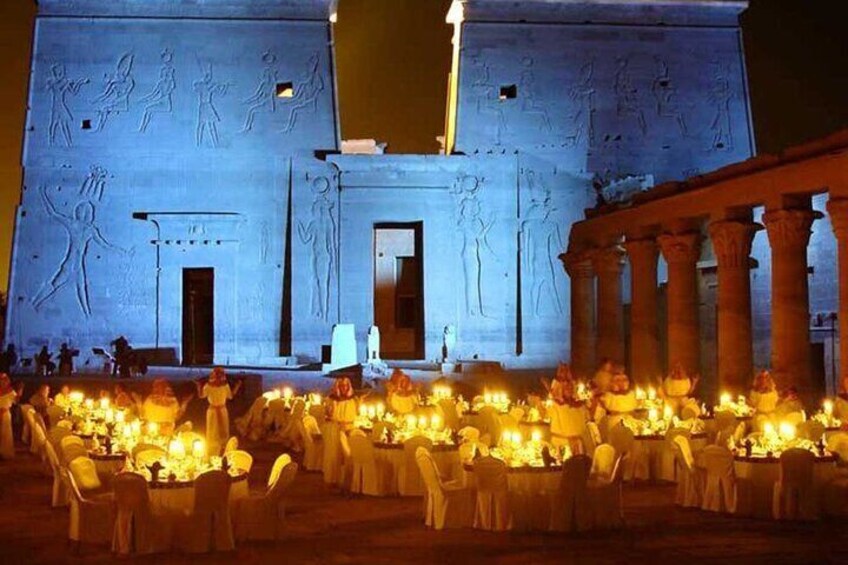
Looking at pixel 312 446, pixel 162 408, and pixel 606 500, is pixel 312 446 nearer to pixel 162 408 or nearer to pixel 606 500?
pixel 162 408

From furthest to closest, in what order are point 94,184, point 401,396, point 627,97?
point 627,97, point 94,184, point 401,396

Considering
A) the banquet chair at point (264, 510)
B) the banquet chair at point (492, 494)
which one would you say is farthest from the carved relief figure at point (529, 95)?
the banquet chair at point (264, 510)

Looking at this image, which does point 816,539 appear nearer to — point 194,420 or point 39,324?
point 194,420

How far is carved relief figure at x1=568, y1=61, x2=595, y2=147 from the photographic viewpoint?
102 ft

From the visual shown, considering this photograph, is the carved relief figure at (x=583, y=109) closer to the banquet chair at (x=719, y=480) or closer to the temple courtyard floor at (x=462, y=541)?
the temple courtyard floor at (x=462, y=541)

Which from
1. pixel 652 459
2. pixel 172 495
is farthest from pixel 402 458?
pixel 172 495

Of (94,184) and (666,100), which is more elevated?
(666,100)

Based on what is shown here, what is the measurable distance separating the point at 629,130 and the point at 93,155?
1612cm

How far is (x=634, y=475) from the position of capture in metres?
13.5

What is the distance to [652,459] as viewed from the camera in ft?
44.7

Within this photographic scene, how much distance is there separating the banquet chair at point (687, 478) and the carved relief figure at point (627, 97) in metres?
21.0

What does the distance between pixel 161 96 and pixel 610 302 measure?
1511cm

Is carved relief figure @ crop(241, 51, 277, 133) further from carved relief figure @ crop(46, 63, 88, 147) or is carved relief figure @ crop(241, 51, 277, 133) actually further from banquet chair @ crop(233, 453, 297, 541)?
banquet chair @ crop(233, 453, 297, 541)

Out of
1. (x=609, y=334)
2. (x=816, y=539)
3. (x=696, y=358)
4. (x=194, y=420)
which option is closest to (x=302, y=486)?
(x=816, y=539)
